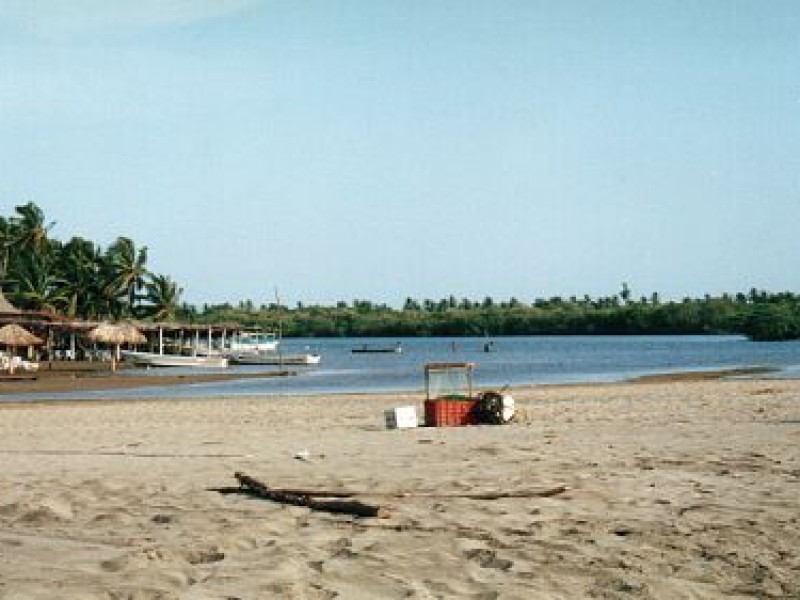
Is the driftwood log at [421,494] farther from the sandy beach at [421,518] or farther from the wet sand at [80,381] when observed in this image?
the wet sand at [80,381]

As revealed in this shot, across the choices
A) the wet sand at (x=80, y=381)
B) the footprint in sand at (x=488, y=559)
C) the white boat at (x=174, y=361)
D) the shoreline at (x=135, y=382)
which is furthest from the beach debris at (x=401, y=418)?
the white boat at (x=174, y=361)

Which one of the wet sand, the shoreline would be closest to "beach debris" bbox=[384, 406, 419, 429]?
the shoreline

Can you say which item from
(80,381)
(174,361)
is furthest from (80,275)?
(80,381)

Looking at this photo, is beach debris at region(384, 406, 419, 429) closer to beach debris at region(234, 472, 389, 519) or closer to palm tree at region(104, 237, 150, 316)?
beach debris at region(234, 472, 389, 519)

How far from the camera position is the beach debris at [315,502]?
7.41 metres

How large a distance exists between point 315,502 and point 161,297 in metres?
90.2

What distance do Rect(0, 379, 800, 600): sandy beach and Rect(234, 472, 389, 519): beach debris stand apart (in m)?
0.12

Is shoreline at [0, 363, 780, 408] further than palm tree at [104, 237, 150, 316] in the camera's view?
No

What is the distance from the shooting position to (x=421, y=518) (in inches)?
289

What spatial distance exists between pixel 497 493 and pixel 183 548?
2.93m

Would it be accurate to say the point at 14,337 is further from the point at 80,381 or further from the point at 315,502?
the point at 315,502

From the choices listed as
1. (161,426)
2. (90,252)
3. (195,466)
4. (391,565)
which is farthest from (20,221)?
(391,565)

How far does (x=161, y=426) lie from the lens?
19047 mm

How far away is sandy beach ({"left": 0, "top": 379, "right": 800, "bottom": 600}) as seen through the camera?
18.2 feet
